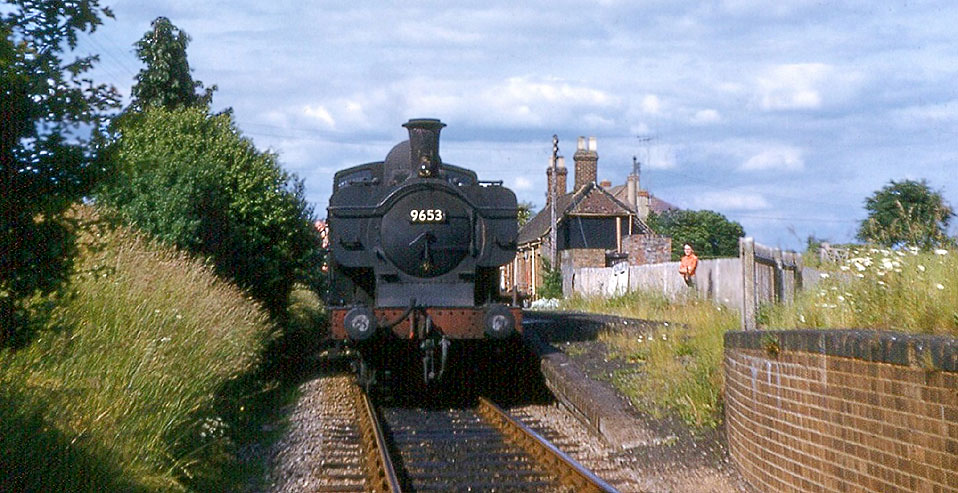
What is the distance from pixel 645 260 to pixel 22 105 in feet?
88.9

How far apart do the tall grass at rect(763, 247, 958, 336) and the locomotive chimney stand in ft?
17.7

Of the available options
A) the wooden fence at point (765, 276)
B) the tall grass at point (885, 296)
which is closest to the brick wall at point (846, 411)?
the tall grass at point (885, 296)

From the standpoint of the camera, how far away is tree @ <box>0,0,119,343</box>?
6.25m

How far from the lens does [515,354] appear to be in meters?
14.4

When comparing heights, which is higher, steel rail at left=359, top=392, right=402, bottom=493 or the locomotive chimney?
the locomotive chimney

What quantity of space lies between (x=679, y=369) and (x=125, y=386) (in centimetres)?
617

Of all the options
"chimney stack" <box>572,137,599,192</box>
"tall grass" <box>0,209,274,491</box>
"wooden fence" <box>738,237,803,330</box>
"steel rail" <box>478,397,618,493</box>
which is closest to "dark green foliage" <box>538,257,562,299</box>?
"chimney stack" <box>572,137,599,192</box>

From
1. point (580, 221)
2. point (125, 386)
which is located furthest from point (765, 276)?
point (580, 221)

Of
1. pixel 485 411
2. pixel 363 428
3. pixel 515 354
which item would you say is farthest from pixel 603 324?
pixel 363 428

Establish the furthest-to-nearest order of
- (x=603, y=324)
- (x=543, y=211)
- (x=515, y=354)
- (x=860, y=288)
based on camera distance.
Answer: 1. (x=543, y=211)
2. (x=603, y=324)
3. (x=515, y=354)
4. (x=860, y=288)

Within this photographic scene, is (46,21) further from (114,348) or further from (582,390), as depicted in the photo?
(582,390)

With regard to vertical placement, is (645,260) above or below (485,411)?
above

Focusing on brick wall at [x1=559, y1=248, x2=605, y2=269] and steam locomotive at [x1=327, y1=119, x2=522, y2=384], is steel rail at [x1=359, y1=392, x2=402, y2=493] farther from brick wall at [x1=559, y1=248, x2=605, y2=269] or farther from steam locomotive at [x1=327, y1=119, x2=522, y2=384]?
brick wall at [x1=559, y1=248, x2=605, y2=269]

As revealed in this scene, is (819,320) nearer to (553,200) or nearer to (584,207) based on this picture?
(553,200)
